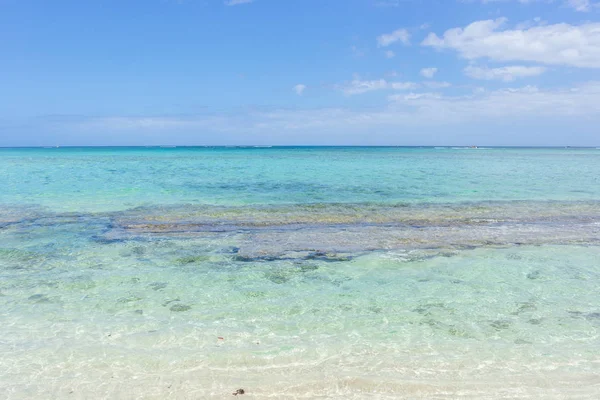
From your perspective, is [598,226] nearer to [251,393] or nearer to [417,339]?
[417,339]

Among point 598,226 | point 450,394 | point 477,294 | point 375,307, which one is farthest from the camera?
point 598,226

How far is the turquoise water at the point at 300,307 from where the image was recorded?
5.57 m

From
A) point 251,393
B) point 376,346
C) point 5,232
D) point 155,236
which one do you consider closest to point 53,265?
point 155,236

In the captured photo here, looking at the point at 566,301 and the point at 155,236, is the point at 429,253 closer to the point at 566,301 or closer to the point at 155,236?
the point at 566,301

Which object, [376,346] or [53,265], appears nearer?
[376,346]

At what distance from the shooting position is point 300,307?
780cm

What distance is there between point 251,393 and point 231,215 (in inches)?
468

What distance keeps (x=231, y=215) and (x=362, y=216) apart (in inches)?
203

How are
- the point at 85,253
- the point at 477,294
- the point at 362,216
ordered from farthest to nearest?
the point at 362,216 → the point at 85,253 → the point at 477,294

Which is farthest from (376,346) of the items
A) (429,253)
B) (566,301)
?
(429,253)

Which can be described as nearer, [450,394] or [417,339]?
[450,394]

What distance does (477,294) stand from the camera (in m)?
8.37

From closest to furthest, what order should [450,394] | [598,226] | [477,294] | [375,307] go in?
[450,394] → [375,307] → [477,294] → [598,226]

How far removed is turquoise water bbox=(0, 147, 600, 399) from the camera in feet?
18.3
